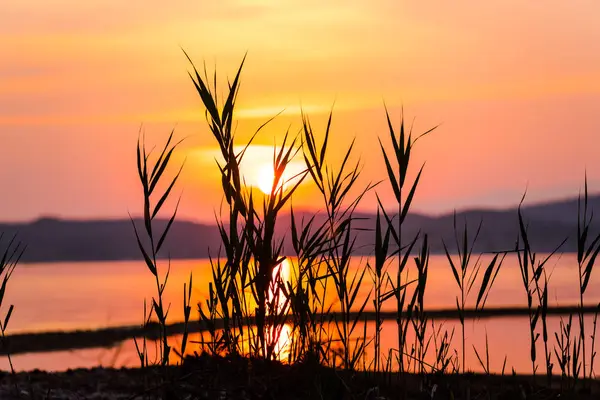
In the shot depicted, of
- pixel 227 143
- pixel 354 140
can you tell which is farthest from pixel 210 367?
pixel 354 140

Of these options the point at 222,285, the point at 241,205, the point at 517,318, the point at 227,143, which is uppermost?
the point at 227,143

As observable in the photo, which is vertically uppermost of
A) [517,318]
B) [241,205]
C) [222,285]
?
[241,205]

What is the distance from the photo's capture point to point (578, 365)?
3.97 meters

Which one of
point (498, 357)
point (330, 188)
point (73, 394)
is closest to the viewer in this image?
point (330, 188)

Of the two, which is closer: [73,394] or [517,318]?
[73,394]

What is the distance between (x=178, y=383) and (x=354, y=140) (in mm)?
1499

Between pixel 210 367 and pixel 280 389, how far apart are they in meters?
0.34

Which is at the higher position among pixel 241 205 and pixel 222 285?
pixel 241 205

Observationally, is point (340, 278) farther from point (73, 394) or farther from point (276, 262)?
point (73, 394)

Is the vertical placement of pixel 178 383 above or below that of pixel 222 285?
below

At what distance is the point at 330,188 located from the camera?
4.35m

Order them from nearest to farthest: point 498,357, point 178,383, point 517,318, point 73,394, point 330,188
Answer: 1. point 178,383
2. point 330,188
3. point 73,394
4. point 498,357
5. point 517,318

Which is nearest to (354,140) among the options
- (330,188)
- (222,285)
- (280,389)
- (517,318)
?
(330,188)

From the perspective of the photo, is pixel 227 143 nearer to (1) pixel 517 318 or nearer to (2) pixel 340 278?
(2) pixel 340 278
